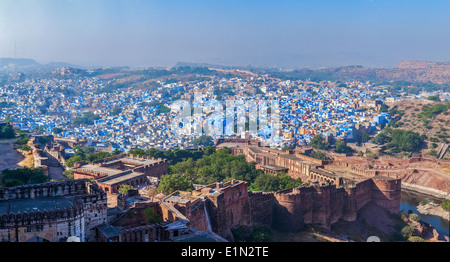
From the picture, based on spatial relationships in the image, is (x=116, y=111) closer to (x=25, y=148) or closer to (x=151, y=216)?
(x=25, y=148)

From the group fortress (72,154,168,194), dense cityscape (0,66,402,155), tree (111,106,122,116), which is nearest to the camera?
fortress (72,154,168,194)

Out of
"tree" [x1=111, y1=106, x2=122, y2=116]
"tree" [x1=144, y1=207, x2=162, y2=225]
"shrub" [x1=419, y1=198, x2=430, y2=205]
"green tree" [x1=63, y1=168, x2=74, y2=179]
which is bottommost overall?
"shrub" [x1=419, y1=198, x2=430, y2=205]

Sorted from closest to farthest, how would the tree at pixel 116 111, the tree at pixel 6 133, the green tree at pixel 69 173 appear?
the green tree at pixel 69 173, the tree at pixel 6 133, the tree at pixel 116 111

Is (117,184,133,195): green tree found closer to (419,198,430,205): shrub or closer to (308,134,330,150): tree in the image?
(419,198,430,205): shrub

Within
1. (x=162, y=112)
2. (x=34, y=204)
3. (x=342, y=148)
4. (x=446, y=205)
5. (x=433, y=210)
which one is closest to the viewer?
(x=34, y=204)

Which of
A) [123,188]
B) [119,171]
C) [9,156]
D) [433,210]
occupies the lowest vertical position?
[433,210]

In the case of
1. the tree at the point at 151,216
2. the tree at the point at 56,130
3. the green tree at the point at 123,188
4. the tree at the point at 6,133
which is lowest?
the tree at the point at 56,130

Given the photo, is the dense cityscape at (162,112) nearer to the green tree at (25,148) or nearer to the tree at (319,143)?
the tree at (319,143)

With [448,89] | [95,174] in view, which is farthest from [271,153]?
[448,89]

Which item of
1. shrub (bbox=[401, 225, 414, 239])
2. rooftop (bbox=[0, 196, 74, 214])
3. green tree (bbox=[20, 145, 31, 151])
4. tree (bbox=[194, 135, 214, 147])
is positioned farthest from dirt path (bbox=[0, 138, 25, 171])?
tree (bbox=[194, 135, 214, 147])

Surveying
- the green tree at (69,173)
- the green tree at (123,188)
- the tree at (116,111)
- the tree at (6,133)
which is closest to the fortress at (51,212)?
the green tree at (123,188)

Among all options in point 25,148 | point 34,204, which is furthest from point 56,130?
point 34,204
